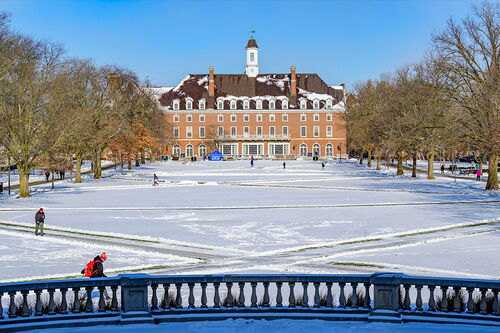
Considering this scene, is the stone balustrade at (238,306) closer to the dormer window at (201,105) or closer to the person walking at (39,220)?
the person walking at (39,220)

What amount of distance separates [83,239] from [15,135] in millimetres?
22356

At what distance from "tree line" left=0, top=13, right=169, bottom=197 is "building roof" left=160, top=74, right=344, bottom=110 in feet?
204

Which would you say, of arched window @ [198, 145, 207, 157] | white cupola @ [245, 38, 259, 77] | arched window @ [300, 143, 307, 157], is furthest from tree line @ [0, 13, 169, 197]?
white cupola @ [245, 38, 259, 77]

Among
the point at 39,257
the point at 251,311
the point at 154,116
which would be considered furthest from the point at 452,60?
the point at 154,116

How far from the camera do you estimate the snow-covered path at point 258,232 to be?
20.4 meters

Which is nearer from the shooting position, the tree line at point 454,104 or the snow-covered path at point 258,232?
the snow-covered path at point 258,232

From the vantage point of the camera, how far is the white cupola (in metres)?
134

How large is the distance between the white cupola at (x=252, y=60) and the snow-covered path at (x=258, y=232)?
88693 mm

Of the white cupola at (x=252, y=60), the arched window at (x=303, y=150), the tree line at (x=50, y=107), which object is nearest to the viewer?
the tree line at (x=50, y=107)

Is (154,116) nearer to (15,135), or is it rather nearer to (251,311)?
(15,135)

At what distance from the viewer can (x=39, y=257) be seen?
21875mm

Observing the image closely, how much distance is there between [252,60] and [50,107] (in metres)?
93.1

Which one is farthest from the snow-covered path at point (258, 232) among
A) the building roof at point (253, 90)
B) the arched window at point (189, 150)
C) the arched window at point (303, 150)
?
the building roof at point (253, 90)

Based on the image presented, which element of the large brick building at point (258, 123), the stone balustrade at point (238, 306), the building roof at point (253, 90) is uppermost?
the building roof at point (253, 90)
